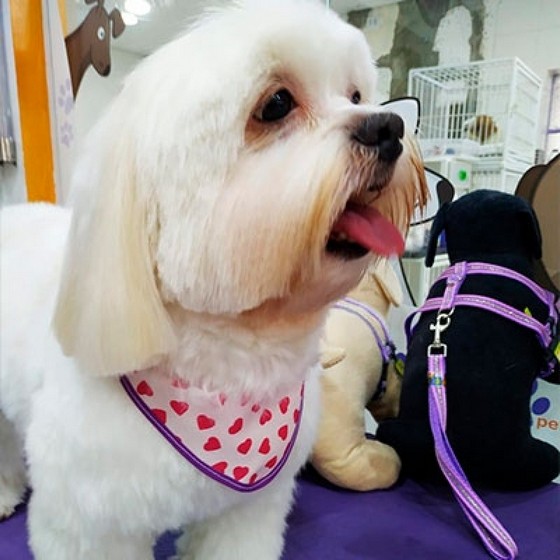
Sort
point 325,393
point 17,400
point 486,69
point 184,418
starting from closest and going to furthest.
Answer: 1. point 184,418
2. point 17,400
3. point 325,393
4. point 486,69

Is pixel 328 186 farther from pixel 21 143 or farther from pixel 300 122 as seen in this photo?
pixel 21 143

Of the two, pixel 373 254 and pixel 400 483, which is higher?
pixel 373 254

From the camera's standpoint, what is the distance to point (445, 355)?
104 cm

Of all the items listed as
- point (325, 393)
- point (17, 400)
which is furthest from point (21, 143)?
point (325, 393)

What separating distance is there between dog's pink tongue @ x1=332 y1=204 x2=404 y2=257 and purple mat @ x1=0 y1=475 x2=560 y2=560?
63 centimetres

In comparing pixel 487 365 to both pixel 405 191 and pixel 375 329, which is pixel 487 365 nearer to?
pixel 375 329

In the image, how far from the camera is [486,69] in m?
1.48

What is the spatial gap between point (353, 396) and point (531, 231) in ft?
1.51

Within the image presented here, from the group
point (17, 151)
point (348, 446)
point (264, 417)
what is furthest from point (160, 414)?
point (17, 151)

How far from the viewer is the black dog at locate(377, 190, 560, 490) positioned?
1019 mm

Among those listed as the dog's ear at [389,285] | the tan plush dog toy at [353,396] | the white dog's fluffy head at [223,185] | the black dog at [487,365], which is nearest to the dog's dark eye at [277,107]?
the white dog's fluffy head at [223,185]

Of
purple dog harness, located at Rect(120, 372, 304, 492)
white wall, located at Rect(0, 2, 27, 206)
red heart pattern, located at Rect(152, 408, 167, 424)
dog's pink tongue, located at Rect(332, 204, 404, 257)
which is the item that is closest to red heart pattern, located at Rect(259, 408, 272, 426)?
→ purple dog harness, located at Rect(120, 372, 304, 492)

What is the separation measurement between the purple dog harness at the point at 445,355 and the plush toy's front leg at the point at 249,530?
0.99 feet

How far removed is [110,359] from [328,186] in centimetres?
29
